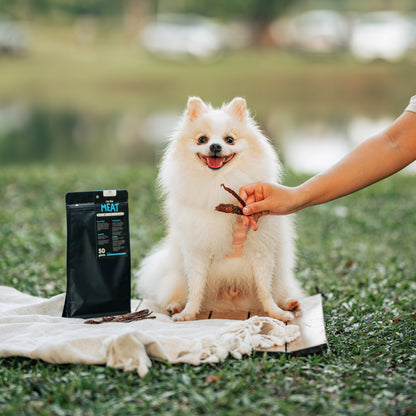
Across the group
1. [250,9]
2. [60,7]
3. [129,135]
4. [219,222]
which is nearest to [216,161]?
[219,222]

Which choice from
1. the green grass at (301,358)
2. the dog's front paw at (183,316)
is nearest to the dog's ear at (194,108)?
the dog's front paw at (183,316)

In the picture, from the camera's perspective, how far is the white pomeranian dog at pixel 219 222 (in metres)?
3.04

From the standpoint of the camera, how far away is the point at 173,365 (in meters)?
2.68

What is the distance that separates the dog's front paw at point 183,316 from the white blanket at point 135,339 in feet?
0.14

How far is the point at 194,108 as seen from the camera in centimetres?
311

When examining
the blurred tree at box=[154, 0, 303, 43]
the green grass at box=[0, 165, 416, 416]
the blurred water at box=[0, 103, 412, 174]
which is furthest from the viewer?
the blurred tree at box=[154, 0, 303, 43]

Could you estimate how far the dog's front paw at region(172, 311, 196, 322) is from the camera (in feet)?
10.5

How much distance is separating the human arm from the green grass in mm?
735

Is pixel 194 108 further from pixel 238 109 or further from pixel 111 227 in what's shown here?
pixel 111 227

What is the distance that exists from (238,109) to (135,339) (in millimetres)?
1285

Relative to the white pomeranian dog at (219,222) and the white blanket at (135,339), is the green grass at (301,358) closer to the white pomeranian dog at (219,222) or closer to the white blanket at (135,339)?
the white blanket at (135,339)

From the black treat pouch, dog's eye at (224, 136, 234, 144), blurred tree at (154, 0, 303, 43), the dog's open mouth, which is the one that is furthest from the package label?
blurred tree at (154, 0, 303, 43)

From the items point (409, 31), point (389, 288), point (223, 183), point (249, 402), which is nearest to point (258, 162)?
point (223, 183)

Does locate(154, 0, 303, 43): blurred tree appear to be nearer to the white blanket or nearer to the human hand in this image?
the human hand
